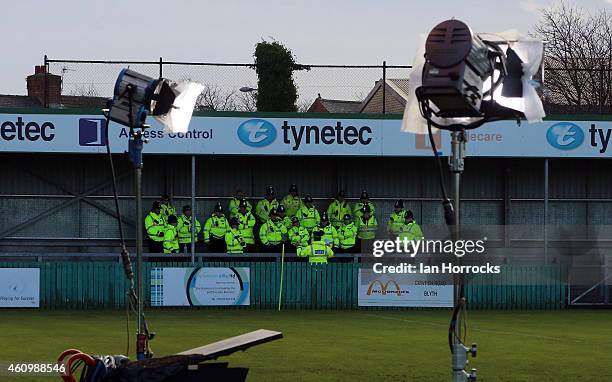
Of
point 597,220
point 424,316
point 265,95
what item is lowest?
point 424,316

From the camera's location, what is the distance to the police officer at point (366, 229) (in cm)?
2827

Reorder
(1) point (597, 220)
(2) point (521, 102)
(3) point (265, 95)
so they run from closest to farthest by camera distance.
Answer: (2) point (521, 102), (1) point (597, 220), (3) point (265, 95)

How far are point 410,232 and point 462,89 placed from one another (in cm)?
2008

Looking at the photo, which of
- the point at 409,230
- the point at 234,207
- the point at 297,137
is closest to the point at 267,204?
the point at 234,207

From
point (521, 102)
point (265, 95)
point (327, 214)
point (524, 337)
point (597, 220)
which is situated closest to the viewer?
point (521, 102)

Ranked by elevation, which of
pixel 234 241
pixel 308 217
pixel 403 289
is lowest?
pixel 403 289

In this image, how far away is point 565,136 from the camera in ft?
92.8

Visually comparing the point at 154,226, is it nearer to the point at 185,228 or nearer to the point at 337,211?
the point at 185,228

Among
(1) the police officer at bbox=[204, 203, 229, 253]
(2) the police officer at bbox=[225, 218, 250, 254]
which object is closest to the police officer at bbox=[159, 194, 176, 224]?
(1) the police officer at bbox=[204, 203, 229, 253]

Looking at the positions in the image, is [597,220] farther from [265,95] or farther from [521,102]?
[521,102]

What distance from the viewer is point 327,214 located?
29.4m

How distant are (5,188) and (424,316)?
12.6m

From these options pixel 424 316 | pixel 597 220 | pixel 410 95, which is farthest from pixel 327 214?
pixel 410 95

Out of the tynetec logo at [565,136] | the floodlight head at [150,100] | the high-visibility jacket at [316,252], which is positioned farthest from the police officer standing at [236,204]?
the floodlight head at [150,100]
